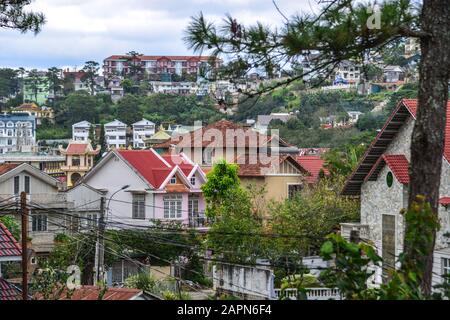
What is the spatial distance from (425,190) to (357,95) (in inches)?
5233

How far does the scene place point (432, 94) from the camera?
9.00 meters

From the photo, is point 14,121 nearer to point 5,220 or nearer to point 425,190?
point 5,220

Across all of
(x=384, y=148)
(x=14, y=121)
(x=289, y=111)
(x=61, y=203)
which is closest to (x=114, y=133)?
(x=14, y=121)

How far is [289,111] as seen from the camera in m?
125

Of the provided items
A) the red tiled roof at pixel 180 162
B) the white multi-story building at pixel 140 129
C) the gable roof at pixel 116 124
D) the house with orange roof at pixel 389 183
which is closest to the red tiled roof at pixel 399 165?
the house with orange roof at pixel 389 183

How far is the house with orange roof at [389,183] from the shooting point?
2455cm

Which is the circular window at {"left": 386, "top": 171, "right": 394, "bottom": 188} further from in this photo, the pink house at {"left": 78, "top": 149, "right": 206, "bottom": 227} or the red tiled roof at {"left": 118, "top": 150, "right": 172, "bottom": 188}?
the red tiled roof at {"left": 118, "top": 150, "right": 172, "bottom": 188}

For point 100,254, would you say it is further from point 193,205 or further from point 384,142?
point 193,205

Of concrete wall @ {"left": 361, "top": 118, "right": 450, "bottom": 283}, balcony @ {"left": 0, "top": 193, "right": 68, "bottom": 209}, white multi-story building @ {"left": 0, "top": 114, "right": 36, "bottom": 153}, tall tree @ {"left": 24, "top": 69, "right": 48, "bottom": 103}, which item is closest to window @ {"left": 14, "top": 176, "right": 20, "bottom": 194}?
balcony @ {"left": 0, "top": 193, "right": 68, "bottom": 209}

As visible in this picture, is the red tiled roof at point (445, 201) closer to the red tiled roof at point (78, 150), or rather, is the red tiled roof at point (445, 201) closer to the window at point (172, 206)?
the window at point (172, 206)

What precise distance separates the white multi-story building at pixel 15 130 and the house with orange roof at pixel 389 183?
98898 millimetres

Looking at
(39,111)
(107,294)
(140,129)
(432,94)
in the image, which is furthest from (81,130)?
(432,94)

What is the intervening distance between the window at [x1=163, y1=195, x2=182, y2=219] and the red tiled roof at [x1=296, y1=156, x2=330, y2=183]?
17.5 feet

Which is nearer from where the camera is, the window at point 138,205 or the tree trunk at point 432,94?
the tree trunk at point 432,94
